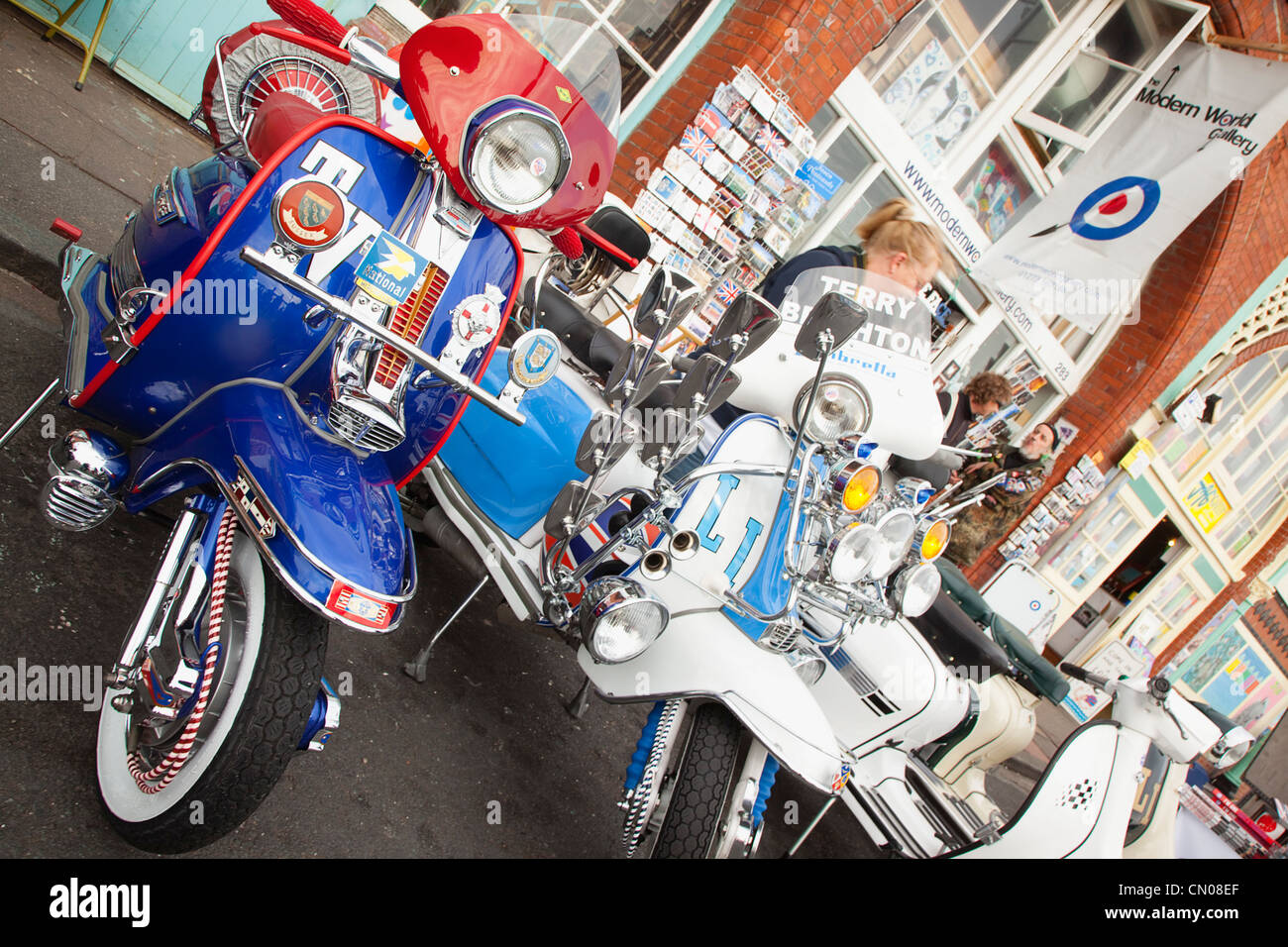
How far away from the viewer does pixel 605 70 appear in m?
2.22

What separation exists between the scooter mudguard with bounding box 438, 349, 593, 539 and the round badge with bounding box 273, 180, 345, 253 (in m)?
1.21

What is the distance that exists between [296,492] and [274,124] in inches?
45.5

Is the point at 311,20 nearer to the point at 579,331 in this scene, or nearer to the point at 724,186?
the point at 579,331

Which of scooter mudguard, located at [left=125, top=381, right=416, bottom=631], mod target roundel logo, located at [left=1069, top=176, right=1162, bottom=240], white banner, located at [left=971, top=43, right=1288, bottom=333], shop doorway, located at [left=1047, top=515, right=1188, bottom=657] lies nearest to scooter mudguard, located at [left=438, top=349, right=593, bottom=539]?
scooter mudguard, located at [left=125, top=381, right=416, bottom=631]

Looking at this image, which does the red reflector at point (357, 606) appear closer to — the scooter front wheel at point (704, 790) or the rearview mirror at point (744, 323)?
the scooter front wheel at point (704, 790)

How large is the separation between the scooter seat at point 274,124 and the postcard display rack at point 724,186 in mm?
3593

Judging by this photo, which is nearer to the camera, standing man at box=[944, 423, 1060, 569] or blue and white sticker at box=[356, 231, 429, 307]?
blue and white sticker at box=[356, 231, 429, 307]

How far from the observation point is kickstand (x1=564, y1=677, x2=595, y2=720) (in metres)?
3.23

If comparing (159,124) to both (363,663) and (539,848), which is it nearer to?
(363,663)

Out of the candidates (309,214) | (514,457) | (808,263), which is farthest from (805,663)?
(309,214)

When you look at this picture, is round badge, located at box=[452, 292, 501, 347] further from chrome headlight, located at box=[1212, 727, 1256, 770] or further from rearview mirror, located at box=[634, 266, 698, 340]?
chrome headlight, located at box=[1212, 727, 1256, 770]

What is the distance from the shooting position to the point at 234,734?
156cm

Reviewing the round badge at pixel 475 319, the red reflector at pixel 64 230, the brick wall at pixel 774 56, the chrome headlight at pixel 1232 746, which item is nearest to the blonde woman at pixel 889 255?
the round badge at pixel 475 319

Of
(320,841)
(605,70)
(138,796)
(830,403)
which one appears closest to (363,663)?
(320,841)
